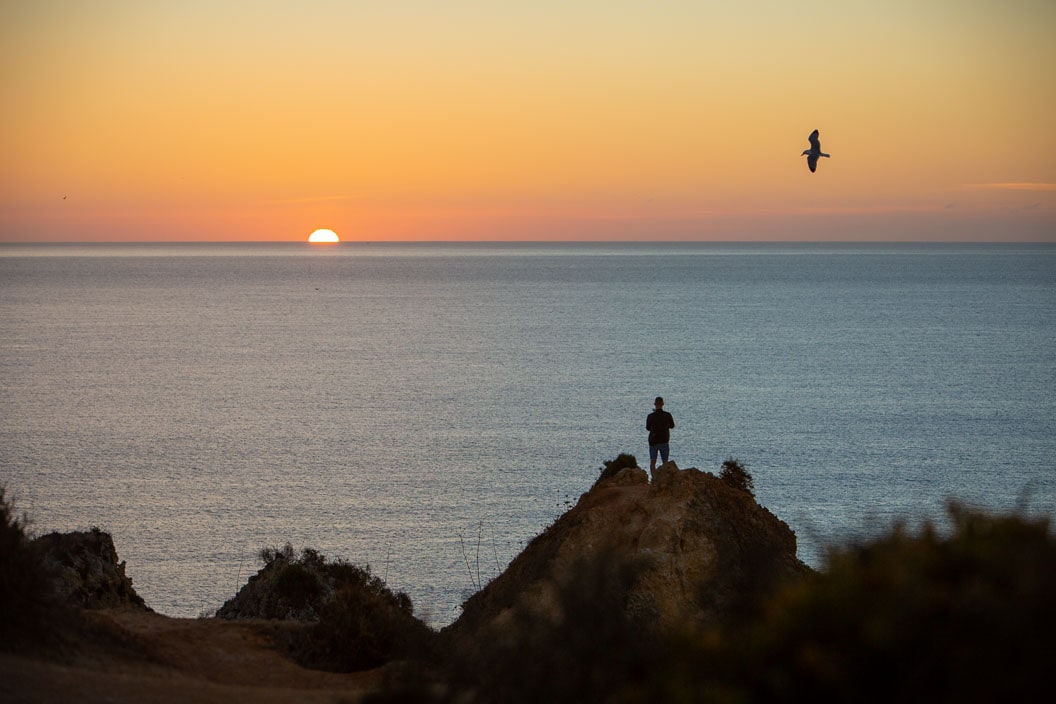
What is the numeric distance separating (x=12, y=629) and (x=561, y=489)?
131 ft

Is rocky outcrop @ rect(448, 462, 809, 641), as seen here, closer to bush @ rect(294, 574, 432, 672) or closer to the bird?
bush @ rect(294, 574, 432, 672)

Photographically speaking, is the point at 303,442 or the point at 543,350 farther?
the point at 543,350

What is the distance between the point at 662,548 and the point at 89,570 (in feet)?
33.5

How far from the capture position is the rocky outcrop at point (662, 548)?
59.5 feet

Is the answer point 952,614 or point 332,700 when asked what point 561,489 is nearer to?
point 332,700

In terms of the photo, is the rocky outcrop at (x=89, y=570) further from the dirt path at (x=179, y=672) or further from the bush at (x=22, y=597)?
the bush at (x=22, y=597)

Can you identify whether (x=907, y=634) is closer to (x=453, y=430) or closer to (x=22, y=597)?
(x=22, y=597)

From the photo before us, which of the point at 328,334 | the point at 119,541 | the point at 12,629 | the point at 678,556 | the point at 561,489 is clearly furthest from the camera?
the point at 328,334

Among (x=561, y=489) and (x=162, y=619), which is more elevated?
(x=162, y=619)

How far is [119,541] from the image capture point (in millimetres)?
44281

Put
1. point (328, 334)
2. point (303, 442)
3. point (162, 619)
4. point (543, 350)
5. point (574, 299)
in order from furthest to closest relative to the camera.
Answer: point (574, 299) → point (328, 334) → point (543, 350) → point (303, 442) → point (162, 619)

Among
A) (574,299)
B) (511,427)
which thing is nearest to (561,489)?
(511,427)

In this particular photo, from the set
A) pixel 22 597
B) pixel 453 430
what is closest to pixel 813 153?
pixel 22 597

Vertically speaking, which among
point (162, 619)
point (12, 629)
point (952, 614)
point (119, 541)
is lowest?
point (119, 541)
